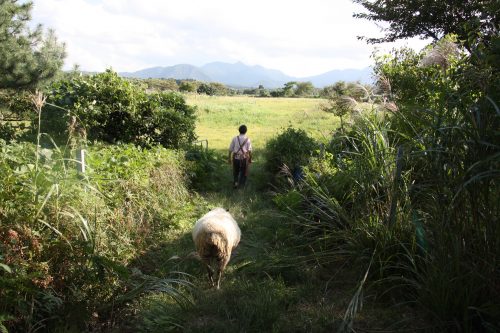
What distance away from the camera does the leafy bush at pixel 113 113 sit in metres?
8.84

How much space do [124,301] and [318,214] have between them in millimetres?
2755

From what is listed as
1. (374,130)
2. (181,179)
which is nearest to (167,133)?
(181,179)

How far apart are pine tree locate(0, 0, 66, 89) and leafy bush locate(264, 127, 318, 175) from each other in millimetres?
6420

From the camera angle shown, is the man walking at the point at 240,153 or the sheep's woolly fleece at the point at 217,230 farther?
the man walking at the point at 240,153

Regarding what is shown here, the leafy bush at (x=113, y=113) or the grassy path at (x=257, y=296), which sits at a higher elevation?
the leafy bush at (x=113, y=113)

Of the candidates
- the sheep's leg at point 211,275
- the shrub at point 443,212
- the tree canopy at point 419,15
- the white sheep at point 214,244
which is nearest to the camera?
the shrub at point 443,212

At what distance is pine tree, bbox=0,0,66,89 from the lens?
9.30 metres

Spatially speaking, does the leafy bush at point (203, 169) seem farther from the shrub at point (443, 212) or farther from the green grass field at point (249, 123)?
the green grass field at point (249, 123)

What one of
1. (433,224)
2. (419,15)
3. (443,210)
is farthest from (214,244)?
(419,15)

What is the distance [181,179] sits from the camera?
859 centimetres

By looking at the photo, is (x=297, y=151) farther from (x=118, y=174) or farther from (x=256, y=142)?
(x=256, y=142)

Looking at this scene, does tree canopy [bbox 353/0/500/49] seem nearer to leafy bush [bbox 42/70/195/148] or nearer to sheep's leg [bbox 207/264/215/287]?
leafy bush [bbox 42/70/195/148]

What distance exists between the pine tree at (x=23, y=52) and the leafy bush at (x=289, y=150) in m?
6.42

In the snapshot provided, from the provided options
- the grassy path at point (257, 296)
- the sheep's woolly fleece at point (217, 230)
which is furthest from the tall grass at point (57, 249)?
the sheep's woolly fleece at point (217, 230)
